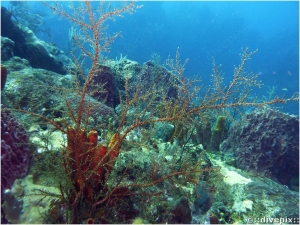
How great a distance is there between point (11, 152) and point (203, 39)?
54570 mm

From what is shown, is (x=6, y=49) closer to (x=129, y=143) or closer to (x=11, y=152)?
(x=11, y=152)

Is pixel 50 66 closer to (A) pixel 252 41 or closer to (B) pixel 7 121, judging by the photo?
(B) pixel 7 121

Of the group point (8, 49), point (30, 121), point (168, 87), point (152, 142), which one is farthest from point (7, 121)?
point (168, 87)

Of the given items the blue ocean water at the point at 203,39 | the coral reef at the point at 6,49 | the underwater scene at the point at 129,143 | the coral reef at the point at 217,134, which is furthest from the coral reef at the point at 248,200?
the blue ocean water at the point at 203,39

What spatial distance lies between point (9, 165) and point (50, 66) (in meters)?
7.54

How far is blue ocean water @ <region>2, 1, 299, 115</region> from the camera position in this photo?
40.8 m

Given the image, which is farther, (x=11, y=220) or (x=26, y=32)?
(x=26, y=32)

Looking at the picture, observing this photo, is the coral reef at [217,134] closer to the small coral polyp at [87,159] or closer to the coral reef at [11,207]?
the small coral polyp at [87,159]

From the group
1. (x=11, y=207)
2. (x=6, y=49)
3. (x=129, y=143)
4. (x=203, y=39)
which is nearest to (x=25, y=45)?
(x=6, y=49)

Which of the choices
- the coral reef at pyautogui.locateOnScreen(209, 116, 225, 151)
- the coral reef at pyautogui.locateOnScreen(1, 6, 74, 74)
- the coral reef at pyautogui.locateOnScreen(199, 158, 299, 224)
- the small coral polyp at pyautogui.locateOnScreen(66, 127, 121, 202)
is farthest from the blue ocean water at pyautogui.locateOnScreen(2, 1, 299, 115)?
the small coral polyp at pyautogui.locateOnScreen(66, 127, 121, 202)

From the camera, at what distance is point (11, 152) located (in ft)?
9.75

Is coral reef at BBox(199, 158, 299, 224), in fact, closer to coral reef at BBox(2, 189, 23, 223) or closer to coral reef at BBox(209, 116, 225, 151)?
coral reef at BBox(209, 116, 225, 151)

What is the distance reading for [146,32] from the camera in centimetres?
4412

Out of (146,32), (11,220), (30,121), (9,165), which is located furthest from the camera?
(146,32)
